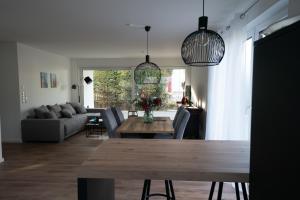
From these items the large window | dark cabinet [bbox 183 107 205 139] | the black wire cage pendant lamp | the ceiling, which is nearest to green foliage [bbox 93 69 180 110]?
the large window

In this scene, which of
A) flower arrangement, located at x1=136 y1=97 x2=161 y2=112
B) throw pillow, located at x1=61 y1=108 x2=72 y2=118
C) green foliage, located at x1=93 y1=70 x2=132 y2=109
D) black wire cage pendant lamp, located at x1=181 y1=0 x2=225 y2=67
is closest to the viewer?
black wire cage pendant lamp, located at x1=181 y1=0 x2=225 y2=67

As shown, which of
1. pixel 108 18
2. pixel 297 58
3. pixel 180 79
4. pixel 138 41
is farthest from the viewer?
pixel 180 79

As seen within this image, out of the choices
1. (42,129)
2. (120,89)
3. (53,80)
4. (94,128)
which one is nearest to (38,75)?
(53,80)

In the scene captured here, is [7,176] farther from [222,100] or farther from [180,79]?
[180,79]

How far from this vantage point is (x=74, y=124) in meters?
5.84

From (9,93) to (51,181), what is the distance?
2.98m

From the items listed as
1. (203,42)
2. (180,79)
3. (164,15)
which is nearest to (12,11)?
(164,15)

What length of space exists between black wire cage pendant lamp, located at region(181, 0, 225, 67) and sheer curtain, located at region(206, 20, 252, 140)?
1008mm

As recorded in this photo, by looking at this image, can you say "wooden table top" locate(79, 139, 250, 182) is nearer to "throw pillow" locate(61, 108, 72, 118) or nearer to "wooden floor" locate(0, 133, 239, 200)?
"wooden floor" locate(0, 133, 239, 200)

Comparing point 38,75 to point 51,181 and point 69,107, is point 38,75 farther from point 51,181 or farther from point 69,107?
point 51,181

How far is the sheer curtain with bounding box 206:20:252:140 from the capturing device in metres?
2.70

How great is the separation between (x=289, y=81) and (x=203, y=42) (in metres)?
1.27

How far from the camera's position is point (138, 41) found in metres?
4.67

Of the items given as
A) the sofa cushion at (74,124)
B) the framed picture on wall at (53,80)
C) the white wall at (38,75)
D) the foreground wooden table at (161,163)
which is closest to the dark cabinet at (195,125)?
the sofa cushion at (74,124)
